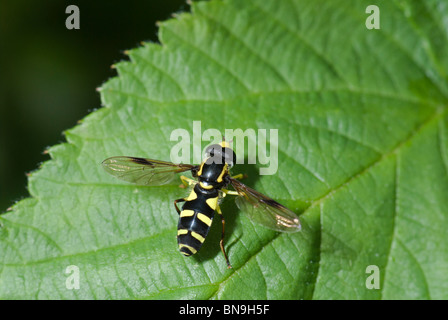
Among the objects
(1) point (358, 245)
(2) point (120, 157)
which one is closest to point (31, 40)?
(2) point (120, 157)

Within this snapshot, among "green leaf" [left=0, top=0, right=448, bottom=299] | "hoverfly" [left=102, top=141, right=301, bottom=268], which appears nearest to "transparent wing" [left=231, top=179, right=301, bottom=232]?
"hoverfly" [left=102, top=141, right=301, bottom=268]

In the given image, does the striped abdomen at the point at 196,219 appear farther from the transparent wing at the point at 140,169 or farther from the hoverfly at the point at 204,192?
the transparent wing at the point at 140,169

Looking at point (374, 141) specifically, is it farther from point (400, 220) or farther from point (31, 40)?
point (31, 40)

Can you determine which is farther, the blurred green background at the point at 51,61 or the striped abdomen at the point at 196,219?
the blurred green background at the point at 51,61

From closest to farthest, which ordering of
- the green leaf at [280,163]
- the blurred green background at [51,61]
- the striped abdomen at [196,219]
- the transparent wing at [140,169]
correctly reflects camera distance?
the striped abdomen at [196,219] < the green leaf at [280,163] < the transparent wing at [140,169] < the blurred green background at [51,61]

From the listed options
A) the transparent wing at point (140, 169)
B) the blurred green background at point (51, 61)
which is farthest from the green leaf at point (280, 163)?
the blurred green background at point (51, 61)

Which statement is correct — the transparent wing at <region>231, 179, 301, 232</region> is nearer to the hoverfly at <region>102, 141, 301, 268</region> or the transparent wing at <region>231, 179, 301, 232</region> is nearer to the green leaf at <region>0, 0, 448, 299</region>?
the hoverfly at <region>102, 141, 301, 268</region>
